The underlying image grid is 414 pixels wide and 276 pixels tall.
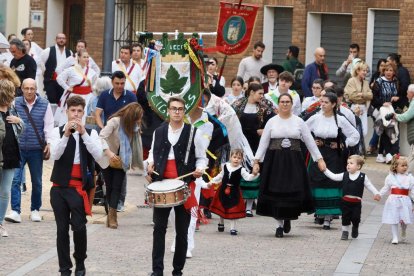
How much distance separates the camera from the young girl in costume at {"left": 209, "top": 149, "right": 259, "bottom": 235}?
58.4 feet

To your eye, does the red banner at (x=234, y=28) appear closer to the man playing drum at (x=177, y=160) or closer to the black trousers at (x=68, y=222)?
the man playing drum at (x=177, y=160)

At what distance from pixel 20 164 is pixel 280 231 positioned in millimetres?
3187

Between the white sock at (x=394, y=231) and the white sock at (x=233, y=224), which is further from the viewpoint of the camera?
the white sock at (x=233, y=224)

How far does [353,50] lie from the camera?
27688mm

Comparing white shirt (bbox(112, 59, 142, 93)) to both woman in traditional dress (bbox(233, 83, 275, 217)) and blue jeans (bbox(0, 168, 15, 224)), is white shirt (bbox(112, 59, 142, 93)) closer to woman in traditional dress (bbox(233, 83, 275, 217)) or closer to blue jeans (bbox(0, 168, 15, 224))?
woman in traditional dress (bbox(233, 83, 275, 217))

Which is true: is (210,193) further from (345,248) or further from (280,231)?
(345,248)

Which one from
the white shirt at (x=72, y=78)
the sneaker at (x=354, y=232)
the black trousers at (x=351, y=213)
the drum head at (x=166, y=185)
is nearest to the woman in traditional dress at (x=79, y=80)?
the white shirt at (x=72, y=78)

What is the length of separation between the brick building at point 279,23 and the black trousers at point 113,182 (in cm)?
1118

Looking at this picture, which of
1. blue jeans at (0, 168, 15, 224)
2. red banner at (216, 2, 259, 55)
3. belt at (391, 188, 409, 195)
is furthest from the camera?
red banner at (216, 2, 259, 55)

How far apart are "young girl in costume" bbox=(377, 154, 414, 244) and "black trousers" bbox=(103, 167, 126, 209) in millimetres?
3195

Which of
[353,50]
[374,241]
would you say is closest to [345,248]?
[374,241]

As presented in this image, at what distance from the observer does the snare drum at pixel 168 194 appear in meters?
13.8

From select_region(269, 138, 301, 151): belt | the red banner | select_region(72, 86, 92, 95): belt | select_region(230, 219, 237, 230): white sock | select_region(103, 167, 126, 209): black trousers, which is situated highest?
the red banner

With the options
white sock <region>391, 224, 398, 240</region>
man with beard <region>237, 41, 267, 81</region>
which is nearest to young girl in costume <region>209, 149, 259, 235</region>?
white sock <region>391, 224, 398, 240</region>
